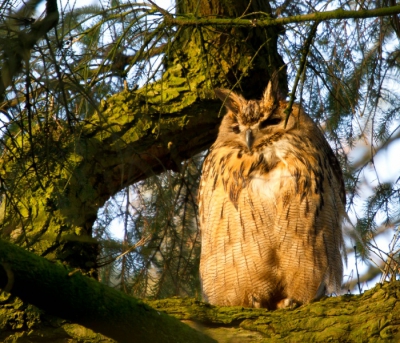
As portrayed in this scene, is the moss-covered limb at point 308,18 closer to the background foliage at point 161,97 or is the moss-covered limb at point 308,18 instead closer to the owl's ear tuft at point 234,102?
the background foliage at point 161,97

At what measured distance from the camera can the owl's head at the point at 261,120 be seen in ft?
12.3

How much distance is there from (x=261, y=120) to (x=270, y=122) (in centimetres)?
8

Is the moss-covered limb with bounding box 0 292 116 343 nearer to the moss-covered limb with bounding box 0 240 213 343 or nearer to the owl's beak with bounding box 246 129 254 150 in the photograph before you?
the moss-covered limb with bounding box 0 240 213 343

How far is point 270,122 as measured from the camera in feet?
12.6

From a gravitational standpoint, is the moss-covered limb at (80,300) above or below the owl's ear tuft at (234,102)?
below

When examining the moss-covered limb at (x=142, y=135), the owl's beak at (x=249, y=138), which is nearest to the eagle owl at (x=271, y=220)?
the owl's beak at (x=249, y=138)

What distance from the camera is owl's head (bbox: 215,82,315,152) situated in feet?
12.3

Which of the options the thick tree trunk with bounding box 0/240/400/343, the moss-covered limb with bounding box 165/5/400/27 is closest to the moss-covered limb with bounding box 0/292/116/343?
the thick tree trunk with bounding box 0/240/400/343

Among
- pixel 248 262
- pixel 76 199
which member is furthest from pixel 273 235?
pixel 76 199

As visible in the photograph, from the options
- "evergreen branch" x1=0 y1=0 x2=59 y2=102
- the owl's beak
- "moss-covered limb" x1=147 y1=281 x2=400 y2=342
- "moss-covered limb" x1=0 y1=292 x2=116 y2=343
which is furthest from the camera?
the owl's beak

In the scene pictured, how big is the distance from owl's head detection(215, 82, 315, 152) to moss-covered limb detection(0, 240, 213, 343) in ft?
6.06

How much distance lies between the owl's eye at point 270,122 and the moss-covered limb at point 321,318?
144 centimetres

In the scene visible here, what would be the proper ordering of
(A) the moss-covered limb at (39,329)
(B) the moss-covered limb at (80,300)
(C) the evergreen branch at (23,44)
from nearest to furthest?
(C) the evergreen branch at (23,44) → (B) the moss-covered limb at (80,300) → (A) the moss-covered limb at (39,329)

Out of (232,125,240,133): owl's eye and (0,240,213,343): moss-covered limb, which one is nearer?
(0,240,213,343): moss-covered limb
